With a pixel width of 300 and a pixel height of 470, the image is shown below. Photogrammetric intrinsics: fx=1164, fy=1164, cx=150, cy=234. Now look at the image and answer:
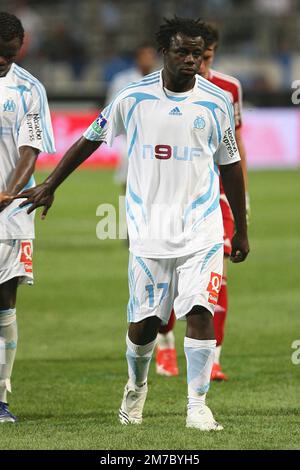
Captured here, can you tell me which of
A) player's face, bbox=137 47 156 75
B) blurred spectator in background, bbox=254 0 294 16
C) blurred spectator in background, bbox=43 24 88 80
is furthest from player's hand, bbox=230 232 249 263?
blurred spectator in background, bbox=254 0 294 16

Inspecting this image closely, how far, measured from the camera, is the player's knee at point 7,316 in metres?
7.12

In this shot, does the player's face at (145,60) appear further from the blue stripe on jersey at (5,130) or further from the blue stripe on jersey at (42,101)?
the blue stripe on jersey at (5,130)

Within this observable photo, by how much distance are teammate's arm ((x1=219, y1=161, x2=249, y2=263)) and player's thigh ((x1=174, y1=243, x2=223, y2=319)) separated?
0.88 ft

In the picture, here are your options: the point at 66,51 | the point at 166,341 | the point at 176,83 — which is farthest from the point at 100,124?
the point at 66,51

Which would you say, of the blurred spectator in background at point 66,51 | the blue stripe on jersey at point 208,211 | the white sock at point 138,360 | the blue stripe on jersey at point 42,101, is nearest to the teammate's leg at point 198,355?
the white sock at point 138,360

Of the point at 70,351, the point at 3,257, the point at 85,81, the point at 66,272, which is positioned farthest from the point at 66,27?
the point at 3,257

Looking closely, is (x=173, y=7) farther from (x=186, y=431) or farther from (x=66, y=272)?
(x=186, y=431)

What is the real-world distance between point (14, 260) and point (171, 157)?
128 centimetres

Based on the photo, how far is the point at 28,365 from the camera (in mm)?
9328

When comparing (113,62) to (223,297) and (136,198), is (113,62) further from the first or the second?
(136,198)

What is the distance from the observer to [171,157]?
20.8 feet

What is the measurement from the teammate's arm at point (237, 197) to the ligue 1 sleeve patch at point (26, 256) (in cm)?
127

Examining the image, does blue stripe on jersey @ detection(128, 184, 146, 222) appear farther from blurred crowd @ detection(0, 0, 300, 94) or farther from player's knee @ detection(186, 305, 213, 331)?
blurred crowd @ detection(0, 0, 300, 94)

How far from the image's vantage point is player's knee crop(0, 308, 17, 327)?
712 cm
